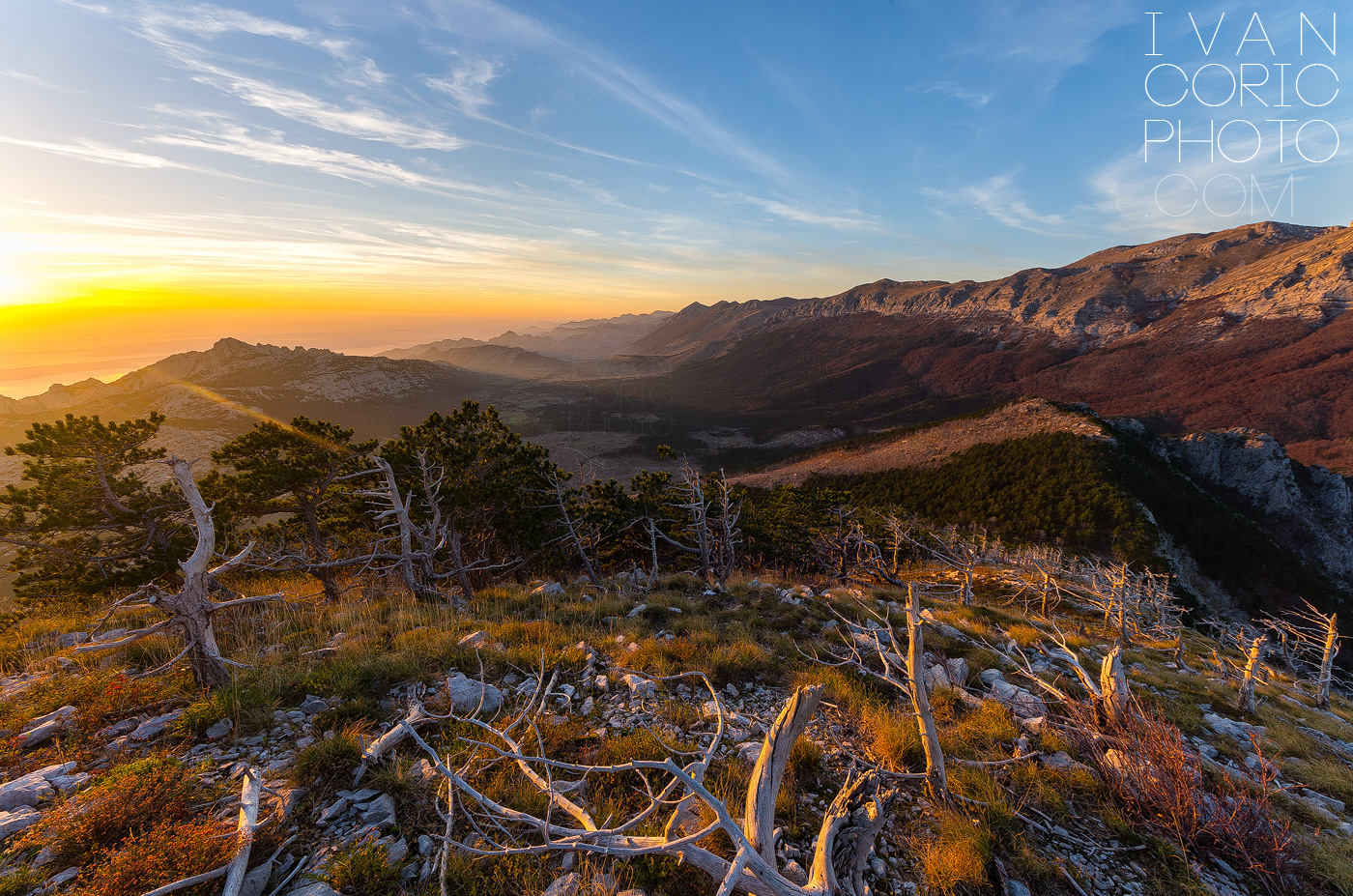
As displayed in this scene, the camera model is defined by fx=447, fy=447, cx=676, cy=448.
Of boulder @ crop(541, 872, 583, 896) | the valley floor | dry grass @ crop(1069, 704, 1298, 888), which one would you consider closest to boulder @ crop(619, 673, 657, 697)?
the valley floor

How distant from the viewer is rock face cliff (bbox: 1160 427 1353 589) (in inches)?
1715

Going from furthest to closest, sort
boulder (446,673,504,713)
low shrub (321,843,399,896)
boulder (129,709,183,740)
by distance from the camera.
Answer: boulder (446,673,504,713)
boulder (129,709,183,740)
low shrub (321,843,399,896)

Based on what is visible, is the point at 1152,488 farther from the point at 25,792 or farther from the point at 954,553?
the point at 25,792

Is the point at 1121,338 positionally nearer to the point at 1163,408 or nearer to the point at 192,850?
the point at 1163,408

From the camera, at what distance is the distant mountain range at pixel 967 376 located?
7681 cm

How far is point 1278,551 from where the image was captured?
36750 millimetres

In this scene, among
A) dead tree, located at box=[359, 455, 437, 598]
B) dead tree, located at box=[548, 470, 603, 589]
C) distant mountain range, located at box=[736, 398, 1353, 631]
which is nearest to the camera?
dead tree, located at box=[359, 455, 437, 598]

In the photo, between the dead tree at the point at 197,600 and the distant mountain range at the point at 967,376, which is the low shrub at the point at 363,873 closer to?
the dead tree at the point at 197,600

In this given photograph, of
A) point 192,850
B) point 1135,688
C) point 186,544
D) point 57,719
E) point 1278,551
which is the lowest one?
point 1278,551

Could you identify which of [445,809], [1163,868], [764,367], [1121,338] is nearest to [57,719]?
[445,809]

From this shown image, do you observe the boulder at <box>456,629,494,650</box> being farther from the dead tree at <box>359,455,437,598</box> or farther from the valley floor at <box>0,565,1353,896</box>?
the dead tree at <box>359,455,437,598</box>

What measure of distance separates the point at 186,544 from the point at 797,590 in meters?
19.4

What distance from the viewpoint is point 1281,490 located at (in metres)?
46.5

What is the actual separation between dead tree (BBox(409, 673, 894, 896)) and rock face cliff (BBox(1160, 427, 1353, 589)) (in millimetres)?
71097
